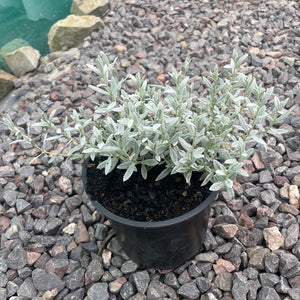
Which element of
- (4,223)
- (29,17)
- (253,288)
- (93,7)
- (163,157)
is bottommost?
(253,288)

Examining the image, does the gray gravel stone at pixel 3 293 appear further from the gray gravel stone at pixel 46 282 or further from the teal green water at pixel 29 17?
the teal green water at pixel 29 17

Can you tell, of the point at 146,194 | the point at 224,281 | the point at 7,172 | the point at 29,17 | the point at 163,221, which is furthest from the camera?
the point at 29,17

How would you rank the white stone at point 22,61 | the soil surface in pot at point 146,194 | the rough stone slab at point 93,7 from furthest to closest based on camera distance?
the rough stone slab at point 93,7 < the white stone at point 22,61 < the soil surface in pot at point 146,194

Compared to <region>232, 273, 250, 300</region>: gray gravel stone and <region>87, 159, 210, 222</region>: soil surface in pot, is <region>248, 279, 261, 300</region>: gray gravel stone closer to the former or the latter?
<region>232, 273, 250, 300</region>: gray gravel stone

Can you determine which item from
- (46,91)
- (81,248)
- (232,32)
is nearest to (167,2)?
(232,32)

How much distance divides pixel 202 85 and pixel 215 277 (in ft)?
4.88

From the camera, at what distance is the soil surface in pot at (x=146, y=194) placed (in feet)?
4.56

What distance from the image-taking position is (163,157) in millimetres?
1344

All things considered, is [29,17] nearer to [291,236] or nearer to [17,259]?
[17,259]

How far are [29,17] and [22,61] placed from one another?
4.36ft

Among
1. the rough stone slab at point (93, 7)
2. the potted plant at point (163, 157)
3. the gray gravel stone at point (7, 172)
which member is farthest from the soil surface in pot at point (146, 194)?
the rough stone slab at point (93, 7)

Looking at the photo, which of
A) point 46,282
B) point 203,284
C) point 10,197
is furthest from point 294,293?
point 10,197

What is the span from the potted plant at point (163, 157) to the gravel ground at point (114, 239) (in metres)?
0.16

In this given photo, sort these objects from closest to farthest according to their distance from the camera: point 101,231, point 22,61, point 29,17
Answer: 1. point 101,231
2. point 22,61
3. point 29,17
